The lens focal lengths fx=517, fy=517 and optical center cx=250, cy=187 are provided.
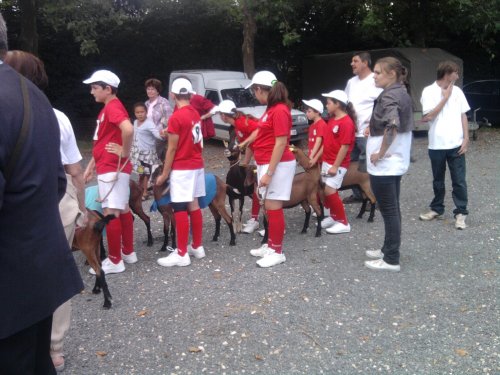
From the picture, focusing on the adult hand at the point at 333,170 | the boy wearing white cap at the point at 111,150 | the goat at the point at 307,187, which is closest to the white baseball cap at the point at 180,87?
the boy wearing white cap at the point at 111,150

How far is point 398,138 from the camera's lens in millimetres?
4797

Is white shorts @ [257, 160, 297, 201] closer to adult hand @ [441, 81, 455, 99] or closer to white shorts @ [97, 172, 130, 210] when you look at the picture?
white shorts @ [97, 172, 130, 210]

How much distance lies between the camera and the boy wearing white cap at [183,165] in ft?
16.7

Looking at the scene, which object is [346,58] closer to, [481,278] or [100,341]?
[481,278]

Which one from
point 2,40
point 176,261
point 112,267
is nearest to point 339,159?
point 176,261

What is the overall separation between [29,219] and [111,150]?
115 inches

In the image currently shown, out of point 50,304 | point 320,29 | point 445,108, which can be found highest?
point 320,29

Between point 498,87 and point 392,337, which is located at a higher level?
point 498,87

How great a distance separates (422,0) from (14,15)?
13.5 meters

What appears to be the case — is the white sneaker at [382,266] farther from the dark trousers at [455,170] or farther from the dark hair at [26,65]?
the dark hair at [26,65]

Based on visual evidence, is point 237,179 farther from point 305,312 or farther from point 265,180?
point 305,312

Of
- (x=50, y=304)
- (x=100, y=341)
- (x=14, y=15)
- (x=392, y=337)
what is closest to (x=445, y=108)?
(x=392, y=337)

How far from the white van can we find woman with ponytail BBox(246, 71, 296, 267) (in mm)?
8048

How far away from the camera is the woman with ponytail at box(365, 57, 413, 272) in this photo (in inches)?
184
